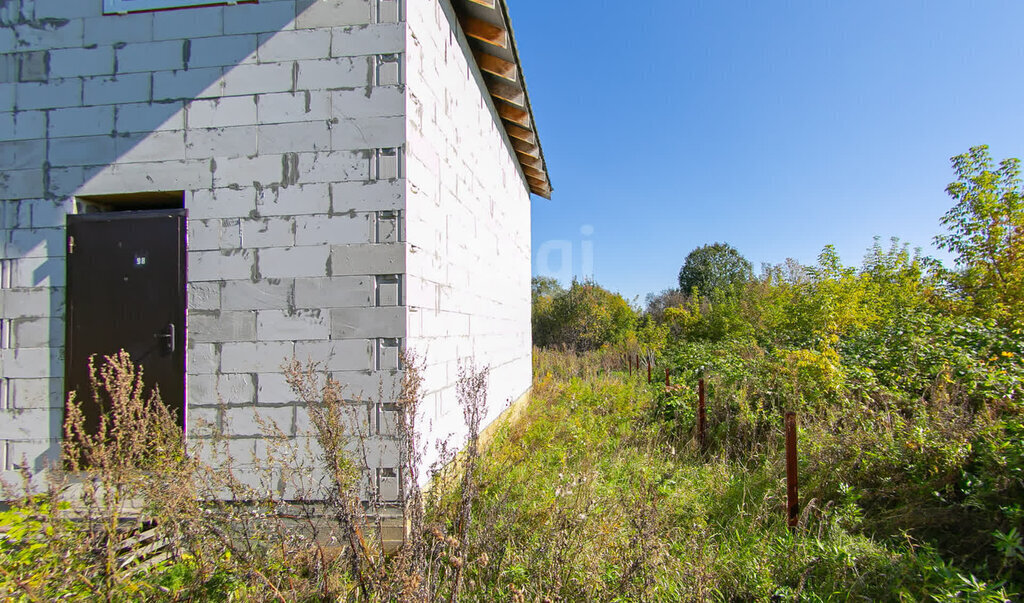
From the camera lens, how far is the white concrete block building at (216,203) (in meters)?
3.26

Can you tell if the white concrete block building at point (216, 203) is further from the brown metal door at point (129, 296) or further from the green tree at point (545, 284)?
the green tree at point (545, 284)

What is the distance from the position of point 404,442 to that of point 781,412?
193 inches

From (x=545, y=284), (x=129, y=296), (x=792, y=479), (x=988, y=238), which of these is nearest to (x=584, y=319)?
(x=545, y=284)

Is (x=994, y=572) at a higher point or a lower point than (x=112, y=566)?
lower

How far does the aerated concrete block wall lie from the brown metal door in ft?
6.22

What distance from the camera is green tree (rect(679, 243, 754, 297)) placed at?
3462 centimetres

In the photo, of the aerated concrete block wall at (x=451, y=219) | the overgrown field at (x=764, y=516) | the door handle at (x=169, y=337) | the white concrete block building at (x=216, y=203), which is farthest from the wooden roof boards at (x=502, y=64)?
the overgrown field at (x=764, y=516)

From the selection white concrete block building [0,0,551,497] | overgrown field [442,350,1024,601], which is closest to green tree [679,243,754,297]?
overgrown field [442,350,1024,601]

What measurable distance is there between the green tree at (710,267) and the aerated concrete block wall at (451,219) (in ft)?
101

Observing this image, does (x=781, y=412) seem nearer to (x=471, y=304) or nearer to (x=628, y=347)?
(x=471, y=304)

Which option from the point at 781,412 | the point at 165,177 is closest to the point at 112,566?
the point at 165,177

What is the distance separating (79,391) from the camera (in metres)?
3.41

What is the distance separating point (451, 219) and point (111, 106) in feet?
9.46

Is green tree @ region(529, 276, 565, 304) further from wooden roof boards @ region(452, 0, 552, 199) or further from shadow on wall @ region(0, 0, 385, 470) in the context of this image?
Result: shadow on wall @ region(0, 0, 385, 470)
